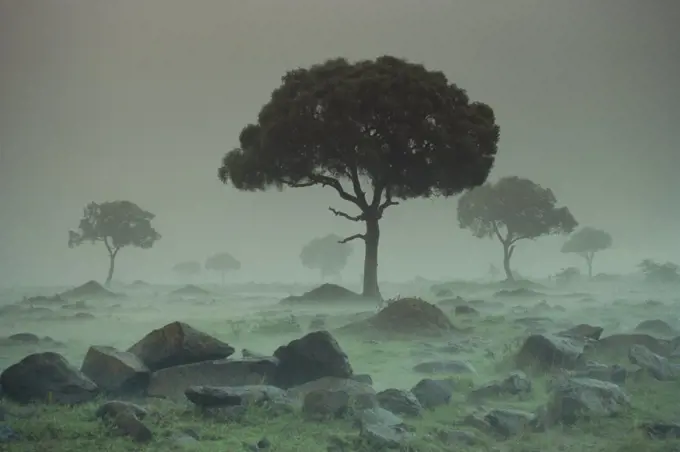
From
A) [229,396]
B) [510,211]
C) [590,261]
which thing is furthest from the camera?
[510,211]

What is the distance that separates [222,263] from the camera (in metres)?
8.41

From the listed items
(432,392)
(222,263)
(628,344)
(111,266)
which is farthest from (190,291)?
(628,344)

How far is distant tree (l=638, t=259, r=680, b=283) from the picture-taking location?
8.77 meters

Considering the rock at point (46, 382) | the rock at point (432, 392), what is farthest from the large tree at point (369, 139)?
the rock at point (46, 382)

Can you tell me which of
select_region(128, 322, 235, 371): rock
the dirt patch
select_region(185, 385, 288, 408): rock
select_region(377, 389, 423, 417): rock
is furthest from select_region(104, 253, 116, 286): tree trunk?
select_region(377, 389, 423, 417): rock

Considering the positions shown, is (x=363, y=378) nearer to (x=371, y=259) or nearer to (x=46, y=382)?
(x=371, y=259)

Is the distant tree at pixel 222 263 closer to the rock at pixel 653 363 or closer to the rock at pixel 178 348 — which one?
the rock at pixel 178 348

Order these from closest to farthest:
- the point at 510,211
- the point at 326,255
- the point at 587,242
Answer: the point at 326,255, the point at 587,242, the point at 510,211

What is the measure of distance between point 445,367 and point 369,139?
10.5ft

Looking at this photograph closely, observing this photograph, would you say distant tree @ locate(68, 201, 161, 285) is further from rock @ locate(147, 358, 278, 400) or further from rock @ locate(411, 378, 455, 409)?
rock @ locate(411, 378, 455, 409)

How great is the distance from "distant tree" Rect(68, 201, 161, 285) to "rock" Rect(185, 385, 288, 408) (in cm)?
317

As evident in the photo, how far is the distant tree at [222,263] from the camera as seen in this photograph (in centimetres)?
834

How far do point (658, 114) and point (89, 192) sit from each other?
350 inches

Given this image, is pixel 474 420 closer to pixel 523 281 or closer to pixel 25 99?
pixel 523 281
